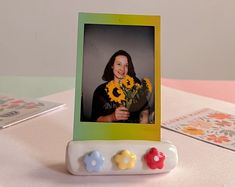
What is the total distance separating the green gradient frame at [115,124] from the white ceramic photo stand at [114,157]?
0.01m

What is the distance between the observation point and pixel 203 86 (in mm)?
1237

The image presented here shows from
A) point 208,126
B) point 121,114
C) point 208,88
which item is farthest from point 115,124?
point 208,88

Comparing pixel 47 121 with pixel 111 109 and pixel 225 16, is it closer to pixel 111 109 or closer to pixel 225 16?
pixel 111 109

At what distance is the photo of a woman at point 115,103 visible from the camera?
0.58 meters

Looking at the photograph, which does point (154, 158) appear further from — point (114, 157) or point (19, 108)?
point (19, 108)

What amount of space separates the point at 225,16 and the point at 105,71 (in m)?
1.61

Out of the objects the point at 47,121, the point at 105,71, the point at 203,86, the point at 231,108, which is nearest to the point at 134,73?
the point at 105,71

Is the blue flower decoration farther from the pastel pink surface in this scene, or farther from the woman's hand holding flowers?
the pastel pink surface

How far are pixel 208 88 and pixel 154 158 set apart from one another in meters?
0.72

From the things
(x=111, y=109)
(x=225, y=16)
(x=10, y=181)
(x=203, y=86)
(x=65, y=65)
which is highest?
(x=225, y=16)

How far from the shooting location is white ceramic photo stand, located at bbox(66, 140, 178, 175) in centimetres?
54

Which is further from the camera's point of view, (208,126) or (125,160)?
(208,126)

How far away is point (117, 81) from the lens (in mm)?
575

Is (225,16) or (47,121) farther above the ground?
(225,16)
